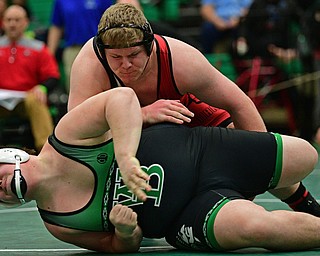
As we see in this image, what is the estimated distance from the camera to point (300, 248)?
151 inches

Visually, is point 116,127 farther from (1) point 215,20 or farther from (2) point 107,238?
(1) point 215,20

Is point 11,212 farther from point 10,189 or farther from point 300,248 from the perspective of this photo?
point 300,248

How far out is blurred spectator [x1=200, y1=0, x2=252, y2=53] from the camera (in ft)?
34.0

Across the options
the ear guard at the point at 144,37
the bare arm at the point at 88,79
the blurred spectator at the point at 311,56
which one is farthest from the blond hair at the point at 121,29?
the blurred spectator at the point at 311,56

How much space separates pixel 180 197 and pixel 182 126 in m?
0.34

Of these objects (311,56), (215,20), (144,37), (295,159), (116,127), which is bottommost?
(311,56)

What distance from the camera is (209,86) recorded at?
439cm

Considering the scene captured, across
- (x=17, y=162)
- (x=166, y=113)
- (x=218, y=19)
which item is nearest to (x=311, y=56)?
(x=218, y=19)

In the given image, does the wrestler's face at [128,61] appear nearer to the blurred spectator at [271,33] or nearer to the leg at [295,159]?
the leg at [295,159]

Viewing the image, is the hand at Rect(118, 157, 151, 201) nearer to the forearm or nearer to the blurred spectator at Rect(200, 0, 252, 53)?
Answer: the forearm

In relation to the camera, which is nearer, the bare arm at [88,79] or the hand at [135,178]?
the hand at [135,178]

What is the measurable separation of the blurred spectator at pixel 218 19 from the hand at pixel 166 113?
6.24 meters

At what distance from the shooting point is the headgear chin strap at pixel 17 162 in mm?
3828

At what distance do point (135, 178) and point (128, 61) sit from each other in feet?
2.69
